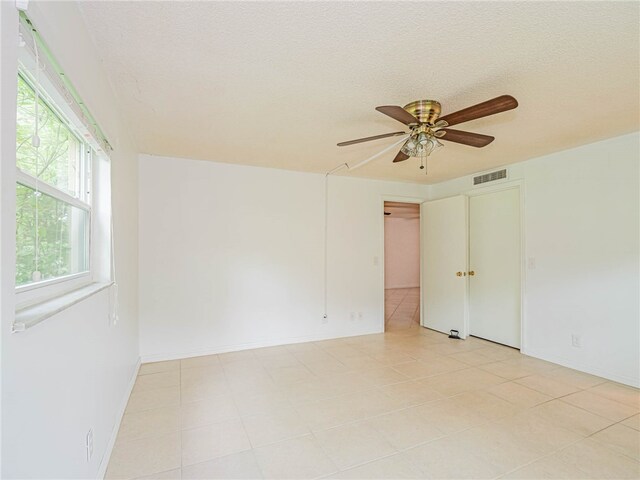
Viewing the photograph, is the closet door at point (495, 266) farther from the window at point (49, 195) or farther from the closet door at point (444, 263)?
the window at point (49, 195)

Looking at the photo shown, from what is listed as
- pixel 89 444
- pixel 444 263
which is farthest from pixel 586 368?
pixel 89 444

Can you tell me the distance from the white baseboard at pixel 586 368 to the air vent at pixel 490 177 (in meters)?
2.16

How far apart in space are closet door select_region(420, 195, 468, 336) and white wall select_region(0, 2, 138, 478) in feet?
13.5

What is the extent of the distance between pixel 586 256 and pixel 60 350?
419 cm

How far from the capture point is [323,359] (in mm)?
3521

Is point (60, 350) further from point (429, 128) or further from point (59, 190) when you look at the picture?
point (429, 128)

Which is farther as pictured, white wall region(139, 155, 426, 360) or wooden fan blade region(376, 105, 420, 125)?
white wall region(139, 155, 426, 360)

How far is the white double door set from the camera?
3959 millimetres

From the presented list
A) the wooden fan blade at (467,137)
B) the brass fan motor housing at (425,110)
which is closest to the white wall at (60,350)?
the brass fan motor housing at (425,110)

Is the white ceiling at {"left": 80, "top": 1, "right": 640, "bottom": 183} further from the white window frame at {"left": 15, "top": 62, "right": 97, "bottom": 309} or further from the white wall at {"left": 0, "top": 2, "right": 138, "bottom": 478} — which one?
the white window frame at {"left": 15, "top": 62, "right": 97, "bottom": 309}

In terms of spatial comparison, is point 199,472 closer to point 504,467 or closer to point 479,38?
point 504,467

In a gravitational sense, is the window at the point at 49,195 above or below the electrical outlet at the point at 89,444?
above

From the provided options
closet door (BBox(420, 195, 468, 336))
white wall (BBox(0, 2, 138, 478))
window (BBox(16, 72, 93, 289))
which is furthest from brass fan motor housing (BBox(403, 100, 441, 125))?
closet door (BBox(420, 195, 468, 336))

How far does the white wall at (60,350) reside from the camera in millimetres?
786
